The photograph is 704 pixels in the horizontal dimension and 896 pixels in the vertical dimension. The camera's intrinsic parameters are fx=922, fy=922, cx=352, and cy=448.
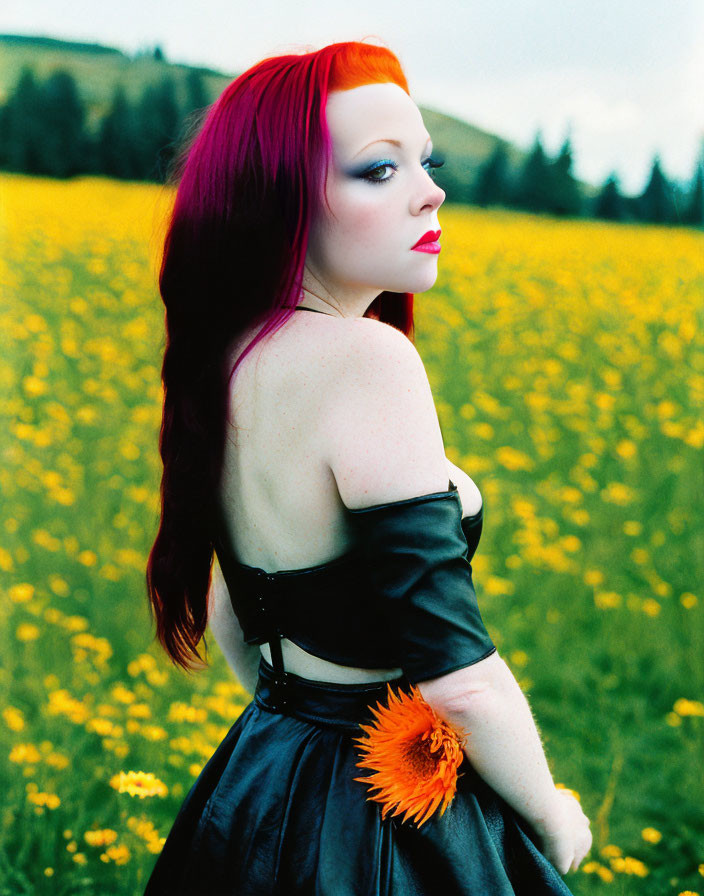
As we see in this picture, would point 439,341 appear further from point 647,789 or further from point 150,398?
point 647,789

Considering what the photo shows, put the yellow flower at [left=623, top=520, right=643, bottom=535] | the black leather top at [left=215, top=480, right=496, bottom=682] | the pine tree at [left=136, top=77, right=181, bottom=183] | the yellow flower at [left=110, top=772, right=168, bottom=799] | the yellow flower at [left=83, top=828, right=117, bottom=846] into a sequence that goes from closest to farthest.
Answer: the black leather top at [left=215, top=480, right=496, bottom=682]
the yellow flower at [left=110, top=772, right=168, bottom=799]
the yellow flower at [left=83, top=828, right=117, bottom=846]
the yellow flower at [left=623, top=520, right=643, bottom=535]
the pine tree at [left=136, top=77, right=181, bottom=183]

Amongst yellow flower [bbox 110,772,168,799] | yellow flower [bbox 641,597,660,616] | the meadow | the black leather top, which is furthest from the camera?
yellow flower [bbox 641,597,660,616]

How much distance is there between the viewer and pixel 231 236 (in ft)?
3.51

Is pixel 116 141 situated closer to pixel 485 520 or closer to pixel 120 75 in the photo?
pixel 120 75

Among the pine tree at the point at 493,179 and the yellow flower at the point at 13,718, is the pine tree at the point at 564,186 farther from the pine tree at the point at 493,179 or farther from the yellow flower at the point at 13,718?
the yellow flower at the point at 13,718

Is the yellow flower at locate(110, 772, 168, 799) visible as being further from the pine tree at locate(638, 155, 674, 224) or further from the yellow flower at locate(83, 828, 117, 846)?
the pine tree at locate(638, 155, 674, 224)

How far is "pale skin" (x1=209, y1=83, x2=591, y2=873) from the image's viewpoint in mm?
969

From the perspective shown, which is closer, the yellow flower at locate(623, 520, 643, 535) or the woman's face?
the woman's face

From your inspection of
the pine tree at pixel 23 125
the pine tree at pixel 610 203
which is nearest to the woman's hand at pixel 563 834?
A: the pine tree at pixel 610 203

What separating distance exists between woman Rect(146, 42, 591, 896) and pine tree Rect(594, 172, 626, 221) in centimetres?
358

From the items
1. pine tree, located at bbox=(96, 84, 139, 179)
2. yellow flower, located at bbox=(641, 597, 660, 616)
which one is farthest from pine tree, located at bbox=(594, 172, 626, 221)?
pine tree, located at bbox=(96, 84, 139, 179)

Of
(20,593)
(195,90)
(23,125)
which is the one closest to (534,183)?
(195,90)

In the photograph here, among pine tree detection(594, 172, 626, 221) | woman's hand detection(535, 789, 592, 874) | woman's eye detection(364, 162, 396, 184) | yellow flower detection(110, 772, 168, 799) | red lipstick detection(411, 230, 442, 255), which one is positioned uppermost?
woman's eye detection(364, 162, 396, 184)

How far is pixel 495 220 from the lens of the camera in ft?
17.2
